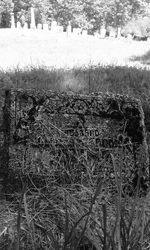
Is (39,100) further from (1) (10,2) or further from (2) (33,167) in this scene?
(1) (10,2)

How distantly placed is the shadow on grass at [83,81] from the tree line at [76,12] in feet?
209

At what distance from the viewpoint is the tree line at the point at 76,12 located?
226 ft

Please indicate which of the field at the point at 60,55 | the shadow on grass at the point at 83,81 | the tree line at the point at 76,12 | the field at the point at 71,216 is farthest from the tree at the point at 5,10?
the field at the point at 71,216

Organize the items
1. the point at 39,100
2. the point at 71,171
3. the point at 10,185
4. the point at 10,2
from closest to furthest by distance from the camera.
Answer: the point at 71,171 < the point at 10,185 < the point at 39,100 < the point at 10,2

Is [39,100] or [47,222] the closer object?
[47,222]

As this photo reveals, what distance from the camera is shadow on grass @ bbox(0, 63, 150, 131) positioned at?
Result: 19.2 ft

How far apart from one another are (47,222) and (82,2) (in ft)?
236

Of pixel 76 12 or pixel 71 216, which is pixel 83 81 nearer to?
pixel 71 216

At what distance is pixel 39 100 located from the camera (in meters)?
2.55

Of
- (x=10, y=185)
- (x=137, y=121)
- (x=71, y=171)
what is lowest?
(x=10, y=185)

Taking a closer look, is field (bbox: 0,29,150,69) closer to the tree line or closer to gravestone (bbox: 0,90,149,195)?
gravestone (bbox: 0,90,149,195)

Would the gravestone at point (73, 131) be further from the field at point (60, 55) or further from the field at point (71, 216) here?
the field at point (60, 55)

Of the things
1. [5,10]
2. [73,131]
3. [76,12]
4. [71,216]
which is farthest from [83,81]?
[5,10]

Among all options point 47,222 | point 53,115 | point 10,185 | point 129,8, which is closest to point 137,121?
point 53,115
